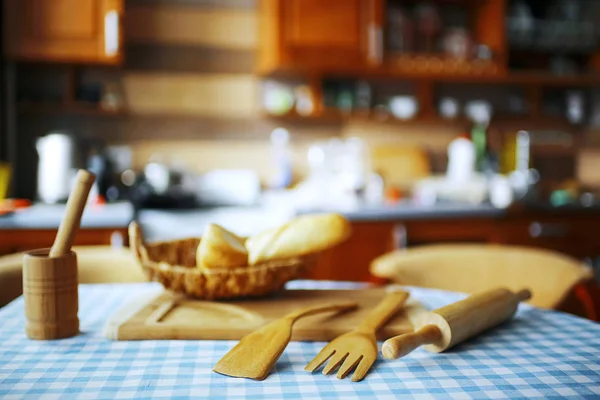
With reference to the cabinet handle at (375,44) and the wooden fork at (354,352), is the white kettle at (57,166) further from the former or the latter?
the wooden fork at (354,352)

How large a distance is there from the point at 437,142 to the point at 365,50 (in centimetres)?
85

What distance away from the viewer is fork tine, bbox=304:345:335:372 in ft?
2.58

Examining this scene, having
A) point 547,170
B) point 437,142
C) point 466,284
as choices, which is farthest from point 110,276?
point 547,170

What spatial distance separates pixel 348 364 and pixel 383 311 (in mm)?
203

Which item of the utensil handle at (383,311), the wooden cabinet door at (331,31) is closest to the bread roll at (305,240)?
the utensil handle at (383,311)

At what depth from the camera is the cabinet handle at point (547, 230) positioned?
2.87 m

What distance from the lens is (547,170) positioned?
3756 millimetres

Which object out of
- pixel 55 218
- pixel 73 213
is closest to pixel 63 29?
pixel 55 218

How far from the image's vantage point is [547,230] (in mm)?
2893

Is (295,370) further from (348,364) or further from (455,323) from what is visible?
(455,323)

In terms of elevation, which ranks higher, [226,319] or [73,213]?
[73,213]

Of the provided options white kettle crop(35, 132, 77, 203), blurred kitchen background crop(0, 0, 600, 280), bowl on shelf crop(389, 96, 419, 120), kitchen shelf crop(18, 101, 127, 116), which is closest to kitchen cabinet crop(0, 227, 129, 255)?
blurred kitchen background crop(0, 0, 600, 280)

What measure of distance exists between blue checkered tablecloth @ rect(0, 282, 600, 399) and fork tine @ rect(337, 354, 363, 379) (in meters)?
0.01

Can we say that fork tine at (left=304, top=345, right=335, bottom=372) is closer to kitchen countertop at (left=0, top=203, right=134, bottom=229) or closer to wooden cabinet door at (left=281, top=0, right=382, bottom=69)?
kitchen countertop at (left=0, top=203, right=134, bottom=229)
